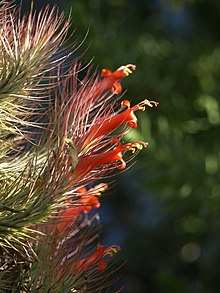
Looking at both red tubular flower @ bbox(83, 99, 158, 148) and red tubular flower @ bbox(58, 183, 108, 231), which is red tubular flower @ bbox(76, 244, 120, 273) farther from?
red tubular flower @ bbox(83, 99, 158, 148)

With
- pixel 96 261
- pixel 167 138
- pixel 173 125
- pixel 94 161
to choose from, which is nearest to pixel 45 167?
pixel 94 161

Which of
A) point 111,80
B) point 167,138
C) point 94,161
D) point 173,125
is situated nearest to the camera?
point 94,161

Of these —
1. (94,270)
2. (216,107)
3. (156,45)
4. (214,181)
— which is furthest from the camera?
(156,45)

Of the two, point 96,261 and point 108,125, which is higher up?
point 108,125

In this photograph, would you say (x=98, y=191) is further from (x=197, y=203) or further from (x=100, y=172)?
(x=197, y=203)

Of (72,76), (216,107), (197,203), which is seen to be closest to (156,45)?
(216,107)

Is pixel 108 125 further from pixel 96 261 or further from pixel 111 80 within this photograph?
pixel 96 261

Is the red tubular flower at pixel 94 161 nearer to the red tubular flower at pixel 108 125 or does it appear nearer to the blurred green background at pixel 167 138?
the red tubular flower at pixel 108 125
